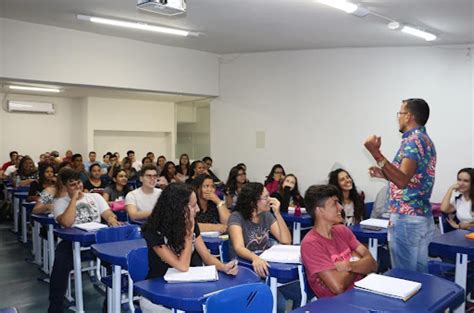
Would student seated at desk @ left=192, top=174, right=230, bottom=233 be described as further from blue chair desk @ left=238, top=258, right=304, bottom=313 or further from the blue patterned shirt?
the blue patterned shirt

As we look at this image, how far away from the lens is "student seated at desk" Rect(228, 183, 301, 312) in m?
3.19

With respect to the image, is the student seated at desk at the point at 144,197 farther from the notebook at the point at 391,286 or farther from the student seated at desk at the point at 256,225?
the notebook at the point at 391,286

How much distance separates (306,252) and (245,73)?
5932 millimetres

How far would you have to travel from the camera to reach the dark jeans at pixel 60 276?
145 inches

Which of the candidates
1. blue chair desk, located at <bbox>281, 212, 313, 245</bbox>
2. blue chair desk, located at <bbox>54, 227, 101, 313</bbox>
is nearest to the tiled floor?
blue chair desk, located at <bbox>54, 227, 101, 313</bbox>

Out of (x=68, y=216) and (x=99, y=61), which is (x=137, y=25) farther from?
(x=68, y=216)

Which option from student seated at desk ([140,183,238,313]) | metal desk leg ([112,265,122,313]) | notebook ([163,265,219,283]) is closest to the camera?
notebook ([163,265,219,283])

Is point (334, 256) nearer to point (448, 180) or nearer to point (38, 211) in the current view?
point (38, 211)

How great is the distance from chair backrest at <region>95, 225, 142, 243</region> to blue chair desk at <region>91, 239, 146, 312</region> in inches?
8.9

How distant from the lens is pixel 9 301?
4164 millimetres

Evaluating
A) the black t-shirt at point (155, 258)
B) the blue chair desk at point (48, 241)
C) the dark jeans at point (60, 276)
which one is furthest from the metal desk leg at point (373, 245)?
the blue chair desk at point (48, 241)

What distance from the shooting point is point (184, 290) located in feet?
7.28

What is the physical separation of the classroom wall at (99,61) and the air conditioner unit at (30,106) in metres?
5.44

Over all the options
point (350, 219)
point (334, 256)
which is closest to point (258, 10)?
point (350, 219)
